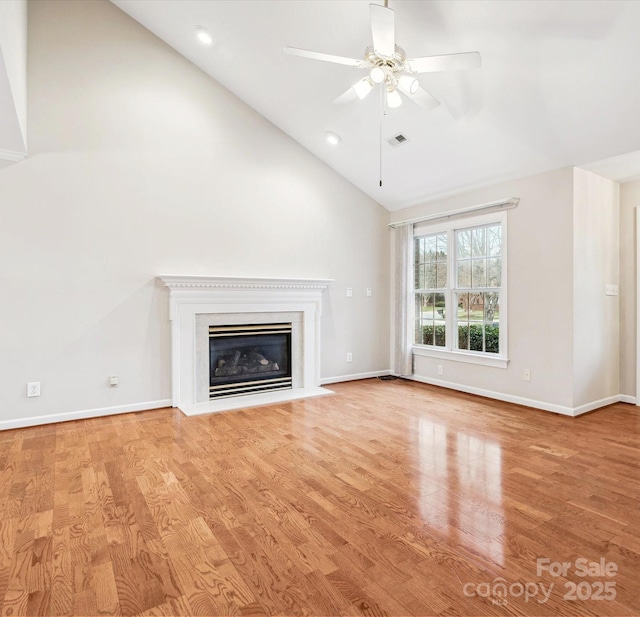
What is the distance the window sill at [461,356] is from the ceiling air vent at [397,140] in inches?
106

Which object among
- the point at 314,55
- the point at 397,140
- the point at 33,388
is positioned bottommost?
the point at 33,388

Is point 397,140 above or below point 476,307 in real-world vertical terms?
above

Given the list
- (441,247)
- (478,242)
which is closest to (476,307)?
(478,242)

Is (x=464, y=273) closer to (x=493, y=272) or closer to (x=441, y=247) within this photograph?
(x=493, y=272)

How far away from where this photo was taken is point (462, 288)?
525 centimetres

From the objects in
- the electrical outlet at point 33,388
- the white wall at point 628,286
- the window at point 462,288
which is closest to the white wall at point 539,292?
the window at point 462,288

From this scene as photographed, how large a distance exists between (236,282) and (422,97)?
9.16 ft

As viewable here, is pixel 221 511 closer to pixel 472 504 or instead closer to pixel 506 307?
pixel 472 504

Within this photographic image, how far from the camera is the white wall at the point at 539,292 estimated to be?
13.6 feet

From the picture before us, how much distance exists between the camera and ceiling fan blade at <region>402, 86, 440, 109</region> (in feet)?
9.61

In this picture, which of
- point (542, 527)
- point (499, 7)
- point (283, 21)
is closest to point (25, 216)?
point (283, 21)

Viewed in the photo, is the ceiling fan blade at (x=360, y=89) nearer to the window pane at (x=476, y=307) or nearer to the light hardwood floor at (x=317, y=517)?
the light hardwood floor at (x=317, y=517)

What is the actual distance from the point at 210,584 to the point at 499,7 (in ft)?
12.9

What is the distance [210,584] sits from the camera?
1690 millimetres
